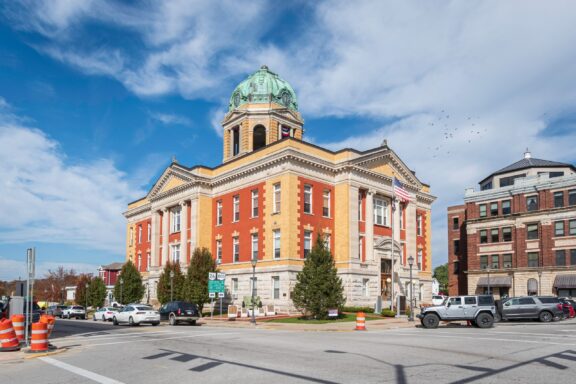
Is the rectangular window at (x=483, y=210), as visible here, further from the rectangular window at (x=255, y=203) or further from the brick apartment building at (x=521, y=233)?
the rectangular window at (x=255, y=203)

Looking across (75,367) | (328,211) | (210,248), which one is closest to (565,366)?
(75,367)

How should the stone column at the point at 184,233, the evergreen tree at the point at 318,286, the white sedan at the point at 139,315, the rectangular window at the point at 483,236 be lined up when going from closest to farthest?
1. the white sedan at the point at 139,315
2. the evergreen tree at the point at 318,286
3. the stone column at the point at 184,233
4. the rectangular window at the point at 483,236

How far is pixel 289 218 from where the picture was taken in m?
45.6

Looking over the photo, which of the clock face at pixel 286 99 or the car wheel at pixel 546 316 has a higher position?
the clock face at pixel 286 99

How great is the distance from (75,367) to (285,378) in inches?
260

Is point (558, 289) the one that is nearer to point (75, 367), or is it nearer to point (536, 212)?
point (536, 212)

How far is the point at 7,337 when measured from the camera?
1978 centimetres

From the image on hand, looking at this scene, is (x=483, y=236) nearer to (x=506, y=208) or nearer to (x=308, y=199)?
(x=506, y=208)

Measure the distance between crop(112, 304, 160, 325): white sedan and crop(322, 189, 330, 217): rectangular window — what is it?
18.0 metres

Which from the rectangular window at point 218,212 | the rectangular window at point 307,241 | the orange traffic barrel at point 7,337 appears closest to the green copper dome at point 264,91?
the rectangular window at point 218,212

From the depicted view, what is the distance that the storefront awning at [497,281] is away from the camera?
66.4 meters

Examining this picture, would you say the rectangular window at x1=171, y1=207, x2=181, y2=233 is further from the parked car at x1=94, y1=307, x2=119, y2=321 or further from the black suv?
the black suv

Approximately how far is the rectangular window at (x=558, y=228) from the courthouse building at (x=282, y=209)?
49.2 feet

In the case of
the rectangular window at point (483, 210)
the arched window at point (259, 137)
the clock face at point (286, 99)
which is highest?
the clock face at point (286, 99)
